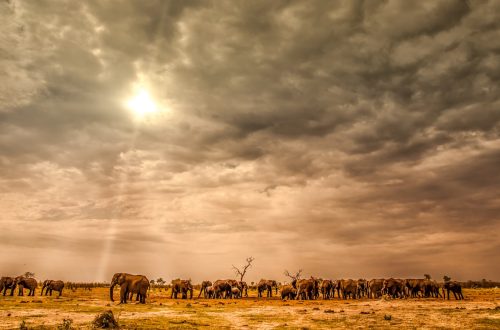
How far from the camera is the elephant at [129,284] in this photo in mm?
40125

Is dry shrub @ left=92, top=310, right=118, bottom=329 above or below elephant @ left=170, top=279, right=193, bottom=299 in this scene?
below

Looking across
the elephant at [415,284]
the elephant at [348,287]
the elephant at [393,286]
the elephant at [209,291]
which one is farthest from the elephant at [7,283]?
the elephant at [415,284]

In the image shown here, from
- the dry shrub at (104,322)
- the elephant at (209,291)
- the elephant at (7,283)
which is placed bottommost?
the dry shrub at (104,322)

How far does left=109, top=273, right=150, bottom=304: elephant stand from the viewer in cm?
4012

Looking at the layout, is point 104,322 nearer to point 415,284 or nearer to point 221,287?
point 221,287

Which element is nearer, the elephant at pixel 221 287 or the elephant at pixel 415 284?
the elephant at pixel 221 287

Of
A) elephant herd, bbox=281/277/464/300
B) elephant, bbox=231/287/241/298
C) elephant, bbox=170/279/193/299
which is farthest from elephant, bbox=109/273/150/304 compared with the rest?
elephant herd, bbox=281/277/464/300

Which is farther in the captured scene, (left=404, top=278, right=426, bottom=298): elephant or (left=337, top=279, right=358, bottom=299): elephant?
(left=404, top=278, right=426, bottom=298): elephant

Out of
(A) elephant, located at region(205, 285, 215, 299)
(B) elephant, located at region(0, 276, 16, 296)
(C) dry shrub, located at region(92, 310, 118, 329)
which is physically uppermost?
(B) elephant, located at region(0, 276, 16, 296)

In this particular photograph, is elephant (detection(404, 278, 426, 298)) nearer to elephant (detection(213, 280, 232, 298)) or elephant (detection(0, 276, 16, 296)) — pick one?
elephant (detection(213, 280, 232, 298))

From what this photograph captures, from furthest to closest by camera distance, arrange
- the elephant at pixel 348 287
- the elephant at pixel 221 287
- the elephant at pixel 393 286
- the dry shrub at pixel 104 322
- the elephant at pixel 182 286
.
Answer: the elephant at pixel 348 287 → the elephant at pixel 393 286 → the elephant at pixel 221 287 → the elephant at pixel 182 286 → the dry shrub at pixel 104 322

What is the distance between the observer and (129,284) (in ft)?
133

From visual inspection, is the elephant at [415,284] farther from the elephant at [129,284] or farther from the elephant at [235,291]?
the elephant at [129,284]

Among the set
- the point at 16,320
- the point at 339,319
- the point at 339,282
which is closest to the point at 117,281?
the point at 16,320
